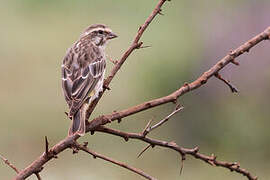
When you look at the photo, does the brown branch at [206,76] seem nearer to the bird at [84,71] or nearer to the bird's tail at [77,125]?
the bird's tail at [77,125]

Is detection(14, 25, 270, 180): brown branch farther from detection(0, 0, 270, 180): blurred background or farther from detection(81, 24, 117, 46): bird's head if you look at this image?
detection(0, 0, 270, 180): blurred background

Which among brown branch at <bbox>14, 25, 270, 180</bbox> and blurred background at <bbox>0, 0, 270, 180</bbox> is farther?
blurred background at <bbox>0, 0, 270, 180</bbox>

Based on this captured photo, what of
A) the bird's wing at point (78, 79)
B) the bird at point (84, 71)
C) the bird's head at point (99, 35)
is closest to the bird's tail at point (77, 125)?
the bird at point (84, 71)

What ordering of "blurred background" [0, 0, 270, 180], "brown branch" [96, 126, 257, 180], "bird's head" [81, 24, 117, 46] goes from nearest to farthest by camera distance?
"brown branch" [96, 126, 257, 180], "bird's head" [81, 24, 117, 46], "blurred background" [0, 0, 270, 180]

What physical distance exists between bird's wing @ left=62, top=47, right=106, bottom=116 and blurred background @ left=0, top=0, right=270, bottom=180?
5385 millimetres

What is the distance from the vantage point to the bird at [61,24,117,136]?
500cm

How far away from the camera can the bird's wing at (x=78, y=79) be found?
16.5ft

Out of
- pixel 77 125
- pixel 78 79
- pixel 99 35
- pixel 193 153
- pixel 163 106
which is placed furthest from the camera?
pixel 163 106

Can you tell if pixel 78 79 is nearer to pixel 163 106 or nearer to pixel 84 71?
pixel 84 71

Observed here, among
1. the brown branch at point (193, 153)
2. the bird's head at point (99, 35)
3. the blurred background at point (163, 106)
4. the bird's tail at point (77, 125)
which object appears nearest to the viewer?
the brown branch at point (193, 153)

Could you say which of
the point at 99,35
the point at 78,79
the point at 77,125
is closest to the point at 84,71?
the point at 78,79

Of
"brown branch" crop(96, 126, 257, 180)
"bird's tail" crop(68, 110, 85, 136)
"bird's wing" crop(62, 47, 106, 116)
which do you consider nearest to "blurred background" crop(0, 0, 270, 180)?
"bird's wing" crop(62, 47, 106, 116)

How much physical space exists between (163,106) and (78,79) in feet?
24.0

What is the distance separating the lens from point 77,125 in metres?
4.11
